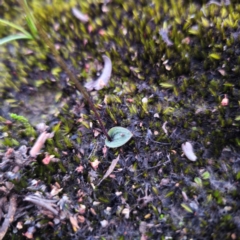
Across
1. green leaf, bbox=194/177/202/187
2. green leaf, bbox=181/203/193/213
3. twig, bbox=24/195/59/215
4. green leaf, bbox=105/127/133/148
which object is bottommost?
green leaf, bbox=181/203/193/213

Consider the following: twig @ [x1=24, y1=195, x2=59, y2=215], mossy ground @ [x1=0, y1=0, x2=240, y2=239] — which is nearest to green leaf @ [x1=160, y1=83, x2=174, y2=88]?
mossy ground @ [x1=0, y1=0, x2=240, y2=239]

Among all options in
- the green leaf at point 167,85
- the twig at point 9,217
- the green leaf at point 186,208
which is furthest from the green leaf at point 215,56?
the twig at point 9,217

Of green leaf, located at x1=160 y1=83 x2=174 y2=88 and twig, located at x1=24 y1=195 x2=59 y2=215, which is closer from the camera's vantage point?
twig, located at x1=24 y1=195 x2=59 y2=215

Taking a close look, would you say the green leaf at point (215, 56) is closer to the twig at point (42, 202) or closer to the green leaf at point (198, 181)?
the green leaf at point (198, 181)

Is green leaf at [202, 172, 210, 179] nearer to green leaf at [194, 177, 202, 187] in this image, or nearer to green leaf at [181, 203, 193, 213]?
green leaf at [194, 177, 202, 187]

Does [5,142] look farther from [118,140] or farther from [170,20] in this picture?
[170,20]

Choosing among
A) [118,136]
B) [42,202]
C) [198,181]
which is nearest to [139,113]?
[118,136]

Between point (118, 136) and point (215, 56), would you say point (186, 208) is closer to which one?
point (118, 136)
